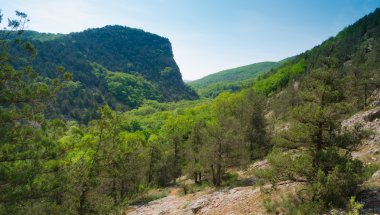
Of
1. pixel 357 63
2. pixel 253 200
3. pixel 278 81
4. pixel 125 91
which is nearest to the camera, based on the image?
pixel 253 200

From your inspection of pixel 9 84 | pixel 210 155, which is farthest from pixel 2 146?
pixel 210 155

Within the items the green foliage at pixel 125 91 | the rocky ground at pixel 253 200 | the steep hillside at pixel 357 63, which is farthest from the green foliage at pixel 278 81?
the green foliage at pixel 125 91

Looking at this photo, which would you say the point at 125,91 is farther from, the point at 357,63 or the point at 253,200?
the point at 253,200

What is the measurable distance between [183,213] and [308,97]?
12.2m

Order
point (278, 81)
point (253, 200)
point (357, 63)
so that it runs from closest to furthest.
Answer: point (253, 200) < point (357, 63) < point (278, 81)

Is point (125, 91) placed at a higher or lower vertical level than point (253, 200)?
higher

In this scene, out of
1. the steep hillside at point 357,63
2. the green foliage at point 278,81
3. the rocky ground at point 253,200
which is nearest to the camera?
the rocky ground at point 253,200

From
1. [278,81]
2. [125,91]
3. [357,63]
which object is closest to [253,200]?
[357,63]

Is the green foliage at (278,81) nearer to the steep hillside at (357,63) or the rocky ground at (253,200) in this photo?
the steep hillside at (357,63)

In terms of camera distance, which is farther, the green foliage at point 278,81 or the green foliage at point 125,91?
the green foliage at point 125,91

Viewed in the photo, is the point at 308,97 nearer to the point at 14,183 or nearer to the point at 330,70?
the point at 330,70

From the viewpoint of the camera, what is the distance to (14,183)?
11352 millimetres

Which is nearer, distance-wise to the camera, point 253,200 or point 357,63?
point 253,200

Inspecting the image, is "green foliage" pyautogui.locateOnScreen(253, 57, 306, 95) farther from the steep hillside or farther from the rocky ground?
the rocky ground
